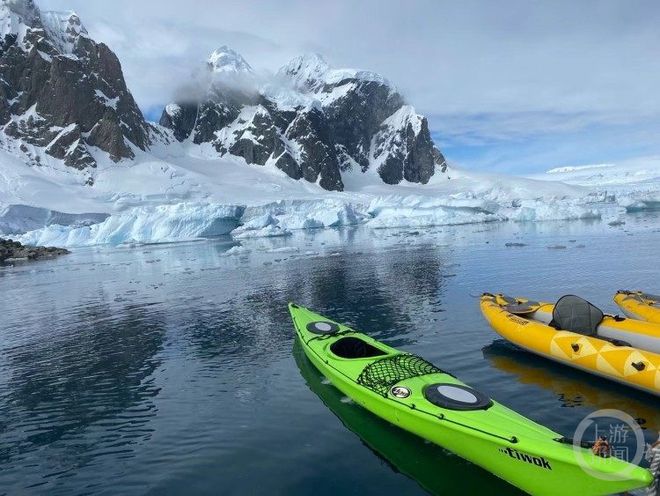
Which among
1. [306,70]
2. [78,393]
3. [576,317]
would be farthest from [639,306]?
[306,70]

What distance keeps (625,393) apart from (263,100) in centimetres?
15749

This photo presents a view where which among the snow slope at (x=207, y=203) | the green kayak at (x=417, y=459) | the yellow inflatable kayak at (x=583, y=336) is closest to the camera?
the green kayak at (x=417, y=459)

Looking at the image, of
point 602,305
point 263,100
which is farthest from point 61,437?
point 263,100

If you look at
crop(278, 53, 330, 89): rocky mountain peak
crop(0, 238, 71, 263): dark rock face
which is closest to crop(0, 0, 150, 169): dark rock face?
crop(0, 238, 71, 263): dark rock face

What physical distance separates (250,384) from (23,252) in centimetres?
5406

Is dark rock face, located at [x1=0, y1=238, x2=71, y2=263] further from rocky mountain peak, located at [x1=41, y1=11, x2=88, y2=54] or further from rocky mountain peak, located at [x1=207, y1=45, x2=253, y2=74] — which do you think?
rocky mountain peak, located at [x1=207, y1=45, x2=253, y2=74]

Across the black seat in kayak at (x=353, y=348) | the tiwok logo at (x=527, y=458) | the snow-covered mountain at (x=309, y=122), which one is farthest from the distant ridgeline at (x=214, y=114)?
the tiwok logo at (x=527, y=458)

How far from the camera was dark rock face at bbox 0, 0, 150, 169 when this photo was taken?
378 feet

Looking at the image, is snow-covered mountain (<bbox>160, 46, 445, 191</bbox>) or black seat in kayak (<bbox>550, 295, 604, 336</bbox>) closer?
black seat in kayak (<bbox>550, 295, 604, 336</bbox>)

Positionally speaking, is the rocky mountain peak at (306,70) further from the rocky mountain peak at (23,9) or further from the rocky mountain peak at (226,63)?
the rocky mountain peak at (23,9)

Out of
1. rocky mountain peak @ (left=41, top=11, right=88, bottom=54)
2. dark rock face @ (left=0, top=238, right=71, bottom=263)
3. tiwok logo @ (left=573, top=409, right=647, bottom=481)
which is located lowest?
tiwok logo @ (left=573, top=409, right=647, bottom=481)

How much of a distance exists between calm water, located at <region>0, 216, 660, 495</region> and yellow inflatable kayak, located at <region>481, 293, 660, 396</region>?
1.17 ft

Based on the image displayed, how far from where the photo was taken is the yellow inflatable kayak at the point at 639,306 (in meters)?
12.2

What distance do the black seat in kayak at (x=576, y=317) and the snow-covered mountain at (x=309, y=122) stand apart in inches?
5393
